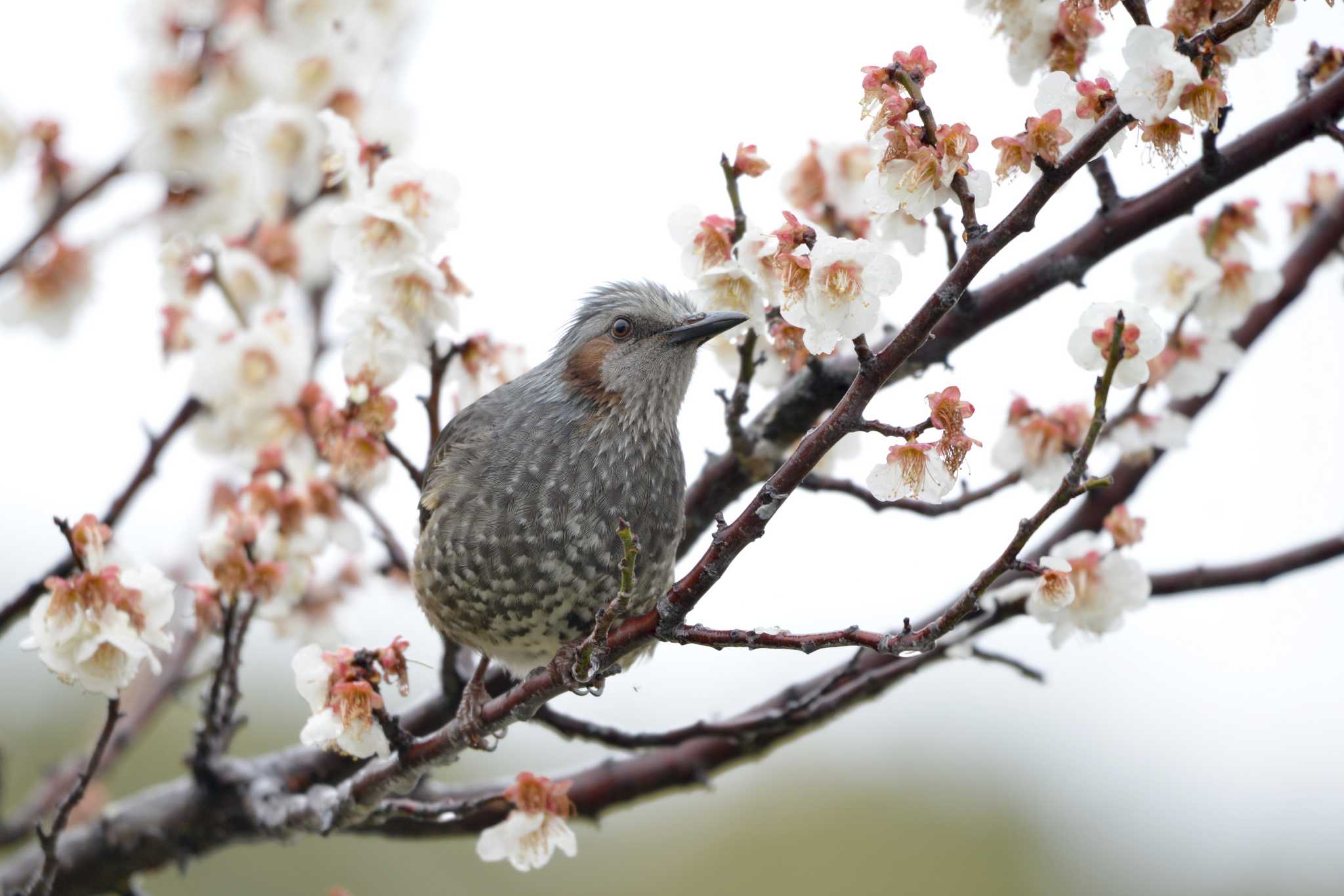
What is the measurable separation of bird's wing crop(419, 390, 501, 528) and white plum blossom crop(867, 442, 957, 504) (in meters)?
1.47

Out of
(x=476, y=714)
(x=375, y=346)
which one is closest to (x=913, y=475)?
(x=476, y=714)

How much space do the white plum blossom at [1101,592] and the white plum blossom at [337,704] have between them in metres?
1.39

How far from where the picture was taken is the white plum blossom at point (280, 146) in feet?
12.4

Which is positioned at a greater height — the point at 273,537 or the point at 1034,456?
the point at 273,537

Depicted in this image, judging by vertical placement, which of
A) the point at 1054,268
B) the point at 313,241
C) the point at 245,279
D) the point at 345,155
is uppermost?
the point at 313,241

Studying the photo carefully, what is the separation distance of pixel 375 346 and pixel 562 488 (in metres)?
0.57

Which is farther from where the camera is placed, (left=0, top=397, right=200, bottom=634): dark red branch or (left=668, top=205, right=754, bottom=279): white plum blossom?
(left=0, top=397, right=200, bottom=634): dark red branch

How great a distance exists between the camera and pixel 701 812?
1027 cm

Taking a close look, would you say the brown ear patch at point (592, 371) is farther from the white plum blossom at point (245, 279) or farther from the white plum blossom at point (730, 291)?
the white plum blossom at point (245, 279)

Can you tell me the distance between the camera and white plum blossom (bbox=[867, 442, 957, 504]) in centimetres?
197

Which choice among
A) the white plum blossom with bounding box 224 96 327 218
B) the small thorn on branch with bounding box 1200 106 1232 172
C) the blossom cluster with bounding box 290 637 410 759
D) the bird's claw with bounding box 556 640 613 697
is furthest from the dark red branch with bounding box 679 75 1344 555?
the white plum blossom with bounding box 224 96 327 218

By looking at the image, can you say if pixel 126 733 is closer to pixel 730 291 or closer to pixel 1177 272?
pixel 730 291

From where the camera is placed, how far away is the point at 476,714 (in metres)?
2.63

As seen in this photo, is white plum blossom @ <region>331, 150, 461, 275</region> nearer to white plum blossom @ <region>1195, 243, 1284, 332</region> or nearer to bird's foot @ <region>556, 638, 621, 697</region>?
bird's foot @ <region>556, 638, 621, 697</region>
